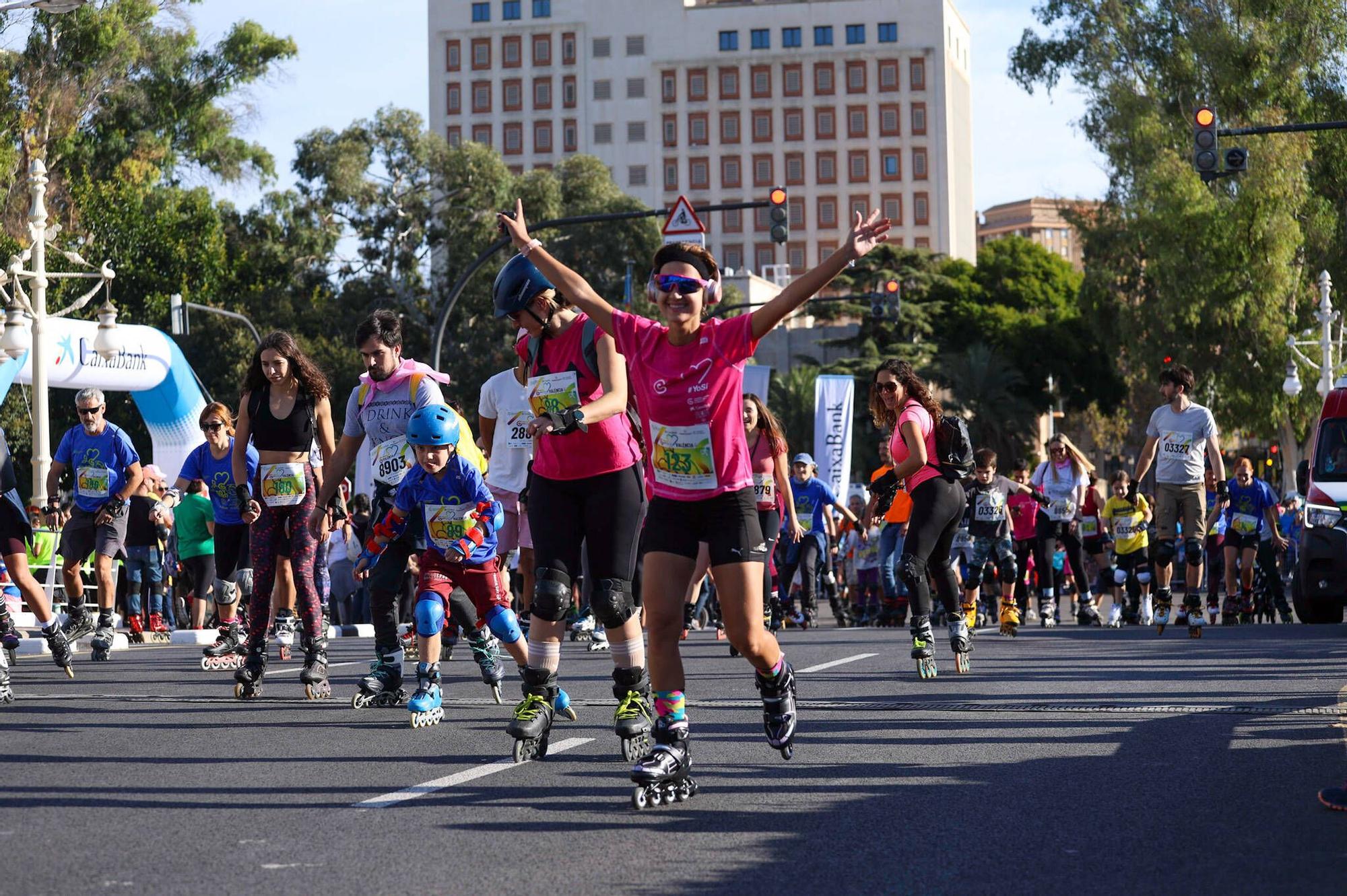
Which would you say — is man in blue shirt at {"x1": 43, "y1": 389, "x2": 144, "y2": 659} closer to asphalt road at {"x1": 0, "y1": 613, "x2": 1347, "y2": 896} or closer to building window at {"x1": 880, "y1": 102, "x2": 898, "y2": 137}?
asphalt road at {"x1": 0, "y1": 613, "x2": 1347, "y2": 896}

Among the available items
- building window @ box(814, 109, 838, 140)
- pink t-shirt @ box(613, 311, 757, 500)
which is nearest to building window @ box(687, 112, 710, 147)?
building window @ box(814, 109, 838, 140)

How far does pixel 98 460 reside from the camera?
46.7ft

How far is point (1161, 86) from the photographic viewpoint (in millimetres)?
47000

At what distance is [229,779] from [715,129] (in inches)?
5106

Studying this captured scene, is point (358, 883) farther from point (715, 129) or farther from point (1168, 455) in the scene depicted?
point (715, 129)

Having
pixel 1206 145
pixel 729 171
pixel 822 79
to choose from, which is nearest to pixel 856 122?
pixel 822 79

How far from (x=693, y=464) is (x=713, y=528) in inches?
8.9

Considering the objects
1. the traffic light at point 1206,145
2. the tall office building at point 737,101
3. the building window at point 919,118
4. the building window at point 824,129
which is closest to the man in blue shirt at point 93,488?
the traffic light at point 1206,145

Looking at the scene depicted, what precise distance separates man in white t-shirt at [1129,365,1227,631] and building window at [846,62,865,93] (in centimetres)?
12019

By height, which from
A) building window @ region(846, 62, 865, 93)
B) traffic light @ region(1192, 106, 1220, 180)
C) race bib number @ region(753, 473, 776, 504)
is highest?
building window @ region(846, 62, 865, 93)

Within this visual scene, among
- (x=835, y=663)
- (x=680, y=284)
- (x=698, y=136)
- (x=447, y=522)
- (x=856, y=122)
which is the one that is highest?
(x=856, y=122)

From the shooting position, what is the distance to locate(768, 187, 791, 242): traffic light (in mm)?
25703

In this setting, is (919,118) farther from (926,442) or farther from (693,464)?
(693,464)

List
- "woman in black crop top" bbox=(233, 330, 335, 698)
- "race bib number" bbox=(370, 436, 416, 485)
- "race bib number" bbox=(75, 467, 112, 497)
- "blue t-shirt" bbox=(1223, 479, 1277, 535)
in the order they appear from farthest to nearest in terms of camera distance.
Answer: "blue t-shirt" bbox=(1223, 479, 1277, 535)
"race bib number" bbox=(75, 467, 112, 497)
"woman in black crop top" bbox=(233, 330, 335, 698)
"race bib number" bbox=(370, 436, 416, 485)
